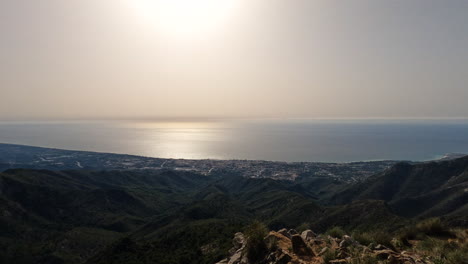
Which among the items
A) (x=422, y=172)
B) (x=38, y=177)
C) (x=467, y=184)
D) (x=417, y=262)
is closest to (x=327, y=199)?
(x=422, y=172)

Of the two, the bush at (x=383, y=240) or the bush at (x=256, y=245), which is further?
the bush at (x=383, y=240)

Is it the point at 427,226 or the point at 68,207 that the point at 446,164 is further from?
the point at 68,207

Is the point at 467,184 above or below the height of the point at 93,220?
above

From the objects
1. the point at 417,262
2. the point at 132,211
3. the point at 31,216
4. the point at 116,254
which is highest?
the point at 417,262

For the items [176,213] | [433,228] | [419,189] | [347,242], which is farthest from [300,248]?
[419,189]

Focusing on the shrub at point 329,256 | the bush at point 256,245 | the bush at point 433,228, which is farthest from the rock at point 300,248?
the bush at point 433,228

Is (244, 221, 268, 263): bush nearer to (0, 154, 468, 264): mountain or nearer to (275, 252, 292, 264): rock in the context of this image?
(275, 252, 292, 264): rock

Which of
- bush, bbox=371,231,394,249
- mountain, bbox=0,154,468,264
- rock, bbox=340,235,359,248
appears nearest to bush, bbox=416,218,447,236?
bush, bbox=371,231,394,249

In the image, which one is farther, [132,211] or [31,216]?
[132,211]

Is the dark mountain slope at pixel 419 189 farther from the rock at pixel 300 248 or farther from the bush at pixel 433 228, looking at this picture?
the rock at pixel 300 248
